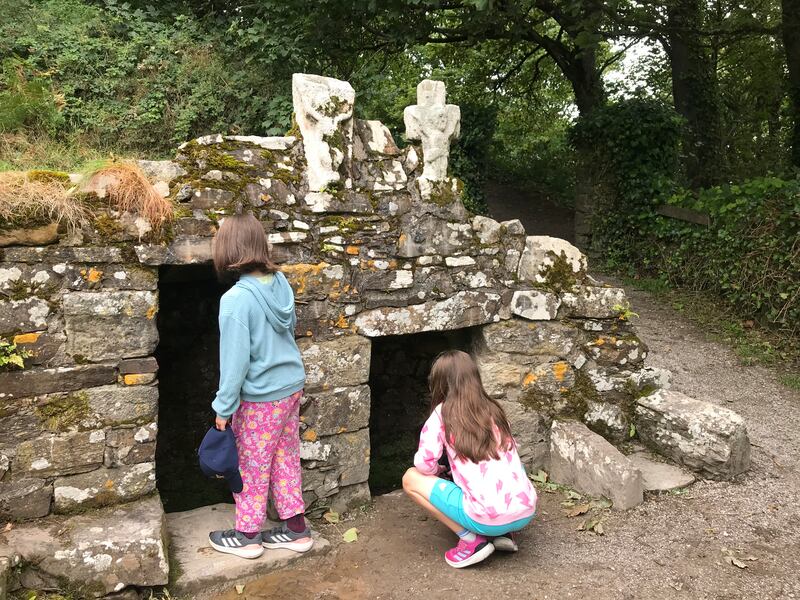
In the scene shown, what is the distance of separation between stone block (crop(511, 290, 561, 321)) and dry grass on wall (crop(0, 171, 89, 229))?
2610mm

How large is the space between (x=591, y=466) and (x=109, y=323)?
9.55 feet

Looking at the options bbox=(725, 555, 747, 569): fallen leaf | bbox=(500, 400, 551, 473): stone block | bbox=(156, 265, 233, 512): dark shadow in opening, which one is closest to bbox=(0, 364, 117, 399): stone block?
bbox=(156, 265, 233, 512): dark shadow in opening

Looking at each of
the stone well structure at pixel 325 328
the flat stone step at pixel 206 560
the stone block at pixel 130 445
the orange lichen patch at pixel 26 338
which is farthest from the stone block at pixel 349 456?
the orange lichen patch at pixel 26 338

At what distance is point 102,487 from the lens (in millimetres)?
3111

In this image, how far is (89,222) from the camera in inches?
119

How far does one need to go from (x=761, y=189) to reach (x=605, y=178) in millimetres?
3328

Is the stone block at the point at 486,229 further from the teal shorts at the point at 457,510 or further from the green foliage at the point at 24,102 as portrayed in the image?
the green foliage at the point at 24,102

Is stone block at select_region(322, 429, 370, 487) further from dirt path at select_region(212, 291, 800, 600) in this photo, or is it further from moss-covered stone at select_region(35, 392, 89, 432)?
moss-covered stone at select_region(35, 392, 89, 432)

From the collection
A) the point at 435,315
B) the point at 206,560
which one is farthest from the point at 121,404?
the point at 435,315

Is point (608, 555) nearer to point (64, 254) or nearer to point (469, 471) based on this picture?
point (469, 471)

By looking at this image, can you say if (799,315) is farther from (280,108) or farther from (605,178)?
(280,108)

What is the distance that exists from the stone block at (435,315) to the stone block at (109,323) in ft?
3.90

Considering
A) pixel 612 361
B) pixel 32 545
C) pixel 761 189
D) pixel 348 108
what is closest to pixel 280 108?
pixel 348 108

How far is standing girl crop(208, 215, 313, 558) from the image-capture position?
2.82m
